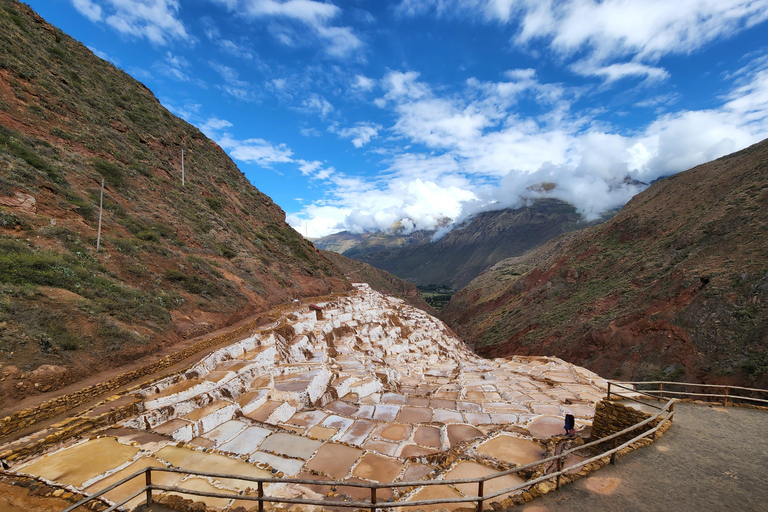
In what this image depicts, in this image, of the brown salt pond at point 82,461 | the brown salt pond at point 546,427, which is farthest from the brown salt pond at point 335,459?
the brown salt pond at point 546,427

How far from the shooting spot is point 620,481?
5.71 metres

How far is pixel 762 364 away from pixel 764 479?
17.6 meters

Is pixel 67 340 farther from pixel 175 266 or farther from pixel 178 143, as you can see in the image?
pixel 178 143

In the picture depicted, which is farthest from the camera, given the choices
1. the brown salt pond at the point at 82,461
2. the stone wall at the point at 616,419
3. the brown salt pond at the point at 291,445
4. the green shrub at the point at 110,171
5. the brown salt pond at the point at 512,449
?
the green shrub at the point at 110,171

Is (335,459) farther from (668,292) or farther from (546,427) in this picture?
(668,292)

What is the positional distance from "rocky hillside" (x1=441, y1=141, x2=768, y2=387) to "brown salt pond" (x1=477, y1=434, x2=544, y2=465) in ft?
58.8

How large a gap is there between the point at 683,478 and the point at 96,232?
74.4 ft

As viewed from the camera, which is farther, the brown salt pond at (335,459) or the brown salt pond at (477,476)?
the brown salt pond at (335,459)

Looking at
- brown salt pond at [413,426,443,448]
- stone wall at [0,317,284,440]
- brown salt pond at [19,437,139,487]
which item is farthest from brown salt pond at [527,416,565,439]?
stone wall at [0,317,284,440]

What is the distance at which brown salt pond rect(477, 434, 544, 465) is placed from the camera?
313 inches

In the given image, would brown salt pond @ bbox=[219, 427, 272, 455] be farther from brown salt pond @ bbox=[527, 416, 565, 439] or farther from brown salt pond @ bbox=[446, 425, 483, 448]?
brown salt pond @ bbox=[527, 416, 565, 439]

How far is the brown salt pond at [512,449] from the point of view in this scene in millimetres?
7957

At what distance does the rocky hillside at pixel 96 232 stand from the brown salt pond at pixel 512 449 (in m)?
11.7

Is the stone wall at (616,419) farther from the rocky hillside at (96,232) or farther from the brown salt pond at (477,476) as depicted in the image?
the rocky hillside at (96,232)
